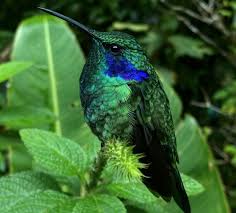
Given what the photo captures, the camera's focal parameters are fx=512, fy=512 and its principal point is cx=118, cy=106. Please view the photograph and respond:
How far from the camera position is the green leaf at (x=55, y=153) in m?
1.28

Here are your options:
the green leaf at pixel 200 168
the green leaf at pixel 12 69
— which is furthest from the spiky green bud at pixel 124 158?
the green leaf at pixel 200 168

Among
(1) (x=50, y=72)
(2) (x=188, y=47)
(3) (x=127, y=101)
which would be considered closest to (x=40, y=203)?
(3) (x=127, y=101)

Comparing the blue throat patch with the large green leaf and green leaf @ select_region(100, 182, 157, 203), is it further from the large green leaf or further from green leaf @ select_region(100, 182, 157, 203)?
the large green leaf

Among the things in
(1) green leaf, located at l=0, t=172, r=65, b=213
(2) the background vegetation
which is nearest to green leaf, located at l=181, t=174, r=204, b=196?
(2) the background vegetation

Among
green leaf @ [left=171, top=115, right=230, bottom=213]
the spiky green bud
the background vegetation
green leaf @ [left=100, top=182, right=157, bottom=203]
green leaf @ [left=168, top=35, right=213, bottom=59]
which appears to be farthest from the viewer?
green leaf @ [left=168, top=35, right=213, bottom=59]

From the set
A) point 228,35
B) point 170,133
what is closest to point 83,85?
point 170,133

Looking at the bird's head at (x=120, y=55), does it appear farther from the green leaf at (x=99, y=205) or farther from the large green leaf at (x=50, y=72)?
the large green leaf at (x=50, y=72)

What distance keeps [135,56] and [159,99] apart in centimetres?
10

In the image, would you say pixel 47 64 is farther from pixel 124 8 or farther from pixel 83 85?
pixel 124 8

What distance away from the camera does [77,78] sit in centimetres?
235

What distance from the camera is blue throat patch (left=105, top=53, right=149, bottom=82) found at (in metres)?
1.04

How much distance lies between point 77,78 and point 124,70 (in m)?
1.32

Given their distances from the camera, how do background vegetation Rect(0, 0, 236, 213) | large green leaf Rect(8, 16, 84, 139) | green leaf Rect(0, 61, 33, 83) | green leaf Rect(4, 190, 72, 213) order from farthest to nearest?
large green leaf Rect(8, 16, 84, 139)
background vegetation Rect(0, 0, 236, 213)
green leaf Rect(0, 61, 33, 83)
green leaf Rect(4, 190, 72, 213)

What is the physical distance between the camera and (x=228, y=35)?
317cm
